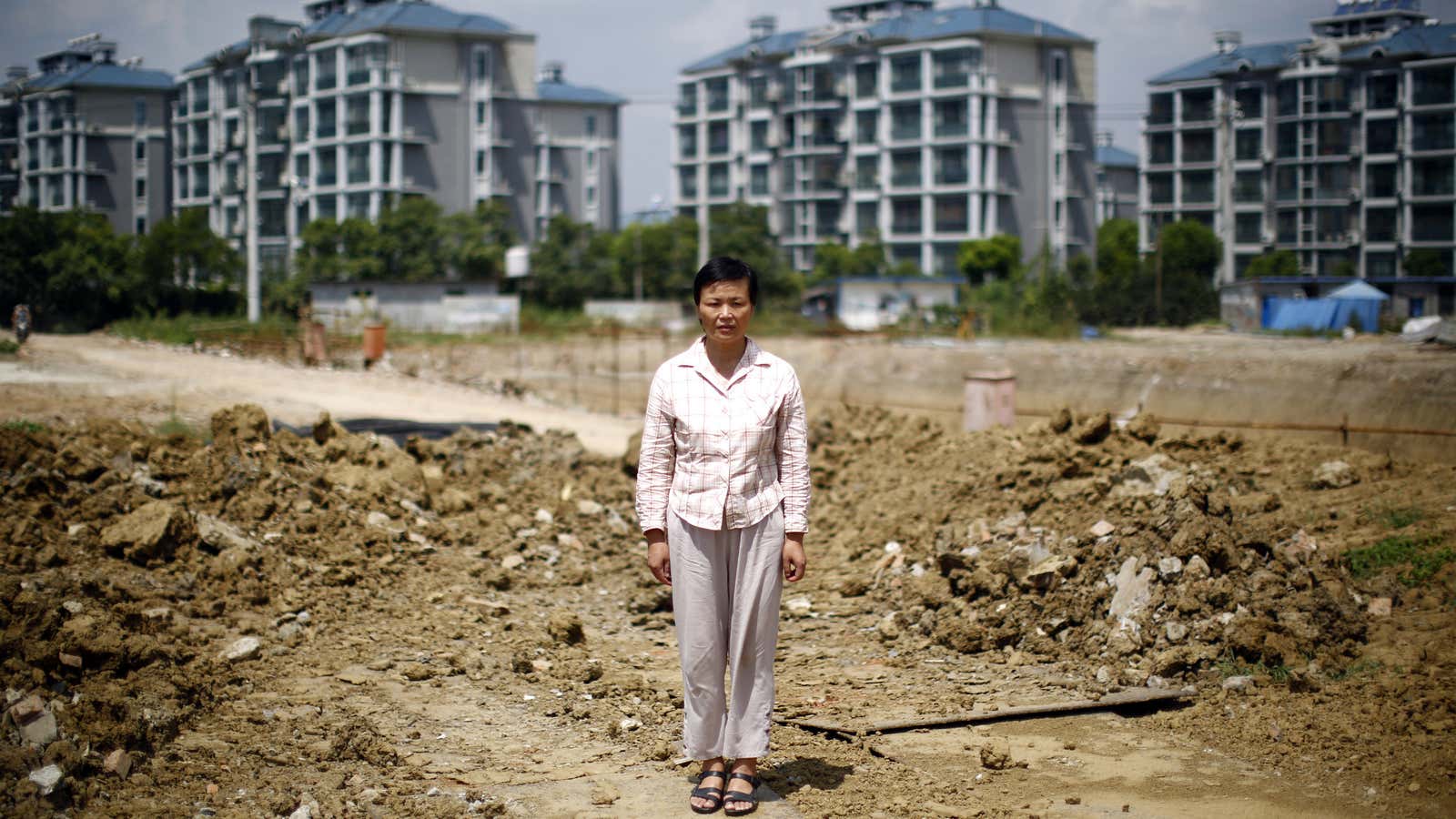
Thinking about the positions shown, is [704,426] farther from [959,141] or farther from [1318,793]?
[959,141]

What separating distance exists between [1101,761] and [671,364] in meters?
2.21

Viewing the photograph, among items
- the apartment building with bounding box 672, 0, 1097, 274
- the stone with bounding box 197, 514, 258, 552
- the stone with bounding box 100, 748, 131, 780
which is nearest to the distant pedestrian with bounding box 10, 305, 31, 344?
the stone with bounding box 197, 514, 258, 552

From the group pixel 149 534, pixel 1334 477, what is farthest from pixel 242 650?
pixel 1334 477

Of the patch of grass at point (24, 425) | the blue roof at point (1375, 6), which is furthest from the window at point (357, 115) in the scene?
the patch of grass at point (24, 425)

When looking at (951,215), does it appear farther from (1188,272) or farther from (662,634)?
(662,634)

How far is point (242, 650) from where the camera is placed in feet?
19.2

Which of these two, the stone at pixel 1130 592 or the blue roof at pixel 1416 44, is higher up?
the blue roof at pixel 1416 44

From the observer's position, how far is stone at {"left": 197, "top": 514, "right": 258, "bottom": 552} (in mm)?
7180

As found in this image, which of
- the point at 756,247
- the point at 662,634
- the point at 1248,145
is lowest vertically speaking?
the point at 662,634

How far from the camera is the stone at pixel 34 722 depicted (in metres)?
4.05

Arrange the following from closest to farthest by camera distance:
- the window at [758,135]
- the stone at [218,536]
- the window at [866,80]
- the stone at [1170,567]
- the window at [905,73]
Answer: the stone at [1170,567] → the stone at [218,536] → the window at [905,73] → the window at [866,80] → the window at [758,135]

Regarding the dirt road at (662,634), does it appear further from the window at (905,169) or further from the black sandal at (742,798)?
the window at (905,169)

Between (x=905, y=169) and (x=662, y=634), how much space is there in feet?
174

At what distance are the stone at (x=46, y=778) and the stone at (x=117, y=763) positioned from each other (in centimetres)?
26
